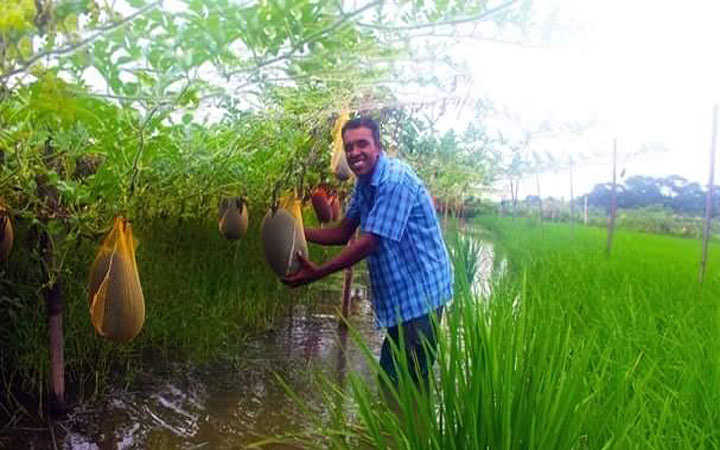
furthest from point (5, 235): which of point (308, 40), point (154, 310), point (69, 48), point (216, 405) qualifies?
point (308, 40)

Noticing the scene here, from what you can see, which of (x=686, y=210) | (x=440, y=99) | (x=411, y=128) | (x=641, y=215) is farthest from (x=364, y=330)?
(x=641, y=215)

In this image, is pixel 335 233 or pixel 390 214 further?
pixel 335 233

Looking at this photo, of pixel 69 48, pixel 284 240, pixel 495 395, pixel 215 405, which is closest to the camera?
pixel 69 48

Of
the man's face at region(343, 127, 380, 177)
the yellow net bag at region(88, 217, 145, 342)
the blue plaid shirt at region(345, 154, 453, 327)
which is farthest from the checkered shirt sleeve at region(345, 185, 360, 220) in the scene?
the yellow net bag at region(88, 217, 145, 342)

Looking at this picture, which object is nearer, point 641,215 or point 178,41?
point 178,41

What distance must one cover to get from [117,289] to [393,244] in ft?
3.00

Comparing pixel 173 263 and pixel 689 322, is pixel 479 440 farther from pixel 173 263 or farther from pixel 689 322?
pixel 173 263

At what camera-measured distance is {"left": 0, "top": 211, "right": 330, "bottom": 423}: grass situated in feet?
7.94

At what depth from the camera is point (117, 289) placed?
1.86 metres

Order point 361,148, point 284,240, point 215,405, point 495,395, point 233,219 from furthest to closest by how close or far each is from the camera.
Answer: point 233,219, point 215,405, point 284,240, point 361,148, point 495,395

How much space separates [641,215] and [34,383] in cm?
1407

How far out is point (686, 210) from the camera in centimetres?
1052

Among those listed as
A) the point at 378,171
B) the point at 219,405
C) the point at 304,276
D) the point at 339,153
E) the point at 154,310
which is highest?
the point at 339,153

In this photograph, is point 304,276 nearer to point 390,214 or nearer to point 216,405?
point 390,214
